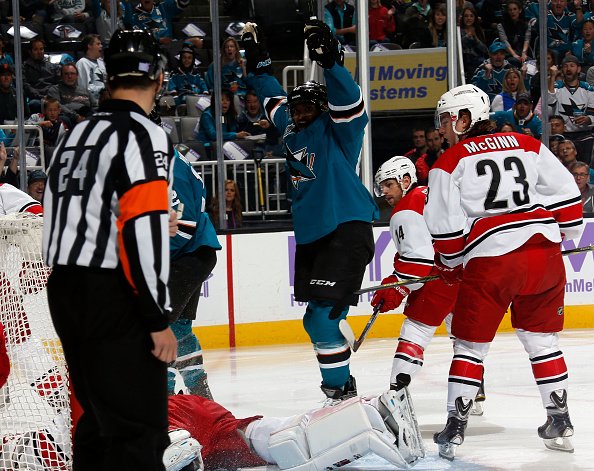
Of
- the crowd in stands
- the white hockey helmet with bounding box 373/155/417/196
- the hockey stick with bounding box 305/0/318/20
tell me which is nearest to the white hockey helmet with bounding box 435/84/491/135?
the white hockey helmet with bounding box 373/155/417/196

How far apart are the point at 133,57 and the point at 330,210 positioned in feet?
5.97

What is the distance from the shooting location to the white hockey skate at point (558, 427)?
3.48m

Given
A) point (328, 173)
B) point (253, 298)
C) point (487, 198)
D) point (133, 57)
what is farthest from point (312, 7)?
point (133, 57)

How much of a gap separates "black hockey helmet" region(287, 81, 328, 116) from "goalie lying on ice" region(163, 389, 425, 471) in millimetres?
1343

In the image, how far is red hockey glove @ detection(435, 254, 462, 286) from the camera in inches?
144

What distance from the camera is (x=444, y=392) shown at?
474 centimetres

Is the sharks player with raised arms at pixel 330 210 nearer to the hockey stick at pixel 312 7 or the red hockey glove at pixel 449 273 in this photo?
the red hockey glove at pixel 449 273

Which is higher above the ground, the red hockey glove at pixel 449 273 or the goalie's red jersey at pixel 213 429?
the red hockey glove at pixel 449 273

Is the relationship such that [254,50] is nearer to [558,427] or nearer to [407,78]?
[558,427]

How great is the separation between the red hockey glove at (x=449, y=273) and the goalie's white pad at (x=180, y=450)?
1.15 m

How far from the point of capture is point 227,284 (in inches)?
257

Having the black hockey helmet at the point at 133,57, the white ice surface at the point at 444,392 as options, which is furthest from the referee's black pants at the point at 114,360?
the white ice surface at the point at 444,392

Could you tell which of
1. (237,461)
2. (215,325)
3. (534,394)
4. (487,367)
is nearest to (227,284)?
(215,325)

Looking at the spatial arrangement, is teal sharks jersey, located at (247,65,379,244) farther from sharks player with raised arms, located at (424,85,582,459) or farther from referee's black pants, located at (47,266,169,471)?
referee's black pants, located at (47,266,169,471)
